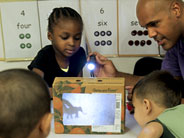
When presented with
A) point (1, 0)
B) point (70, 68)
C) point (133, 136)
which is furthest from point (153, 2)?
point (1, 0)

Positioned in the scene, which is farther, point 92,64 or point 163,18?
point 92,64

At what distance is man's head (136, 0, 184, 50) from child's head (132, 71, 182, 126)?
249 mm

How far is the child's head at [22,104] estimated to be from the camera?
61cm

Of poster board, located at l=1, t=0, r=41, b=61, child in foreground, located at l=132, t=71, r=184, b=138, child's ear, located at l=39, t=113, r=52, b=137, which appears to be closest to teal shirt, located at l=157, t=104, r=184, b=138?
child in foreground, located at l=132, t=71, r=184, b=138

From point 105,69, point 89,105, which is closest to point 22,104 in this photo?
point 89,105

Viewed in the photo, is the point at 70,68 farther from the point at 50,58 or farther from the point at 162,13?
the point at 162,13

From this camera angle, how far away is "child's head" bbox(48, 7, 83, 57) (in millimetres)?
1416

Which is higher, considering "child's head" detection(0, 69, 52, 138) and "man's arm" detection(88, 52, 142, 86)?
"child's head" detection(0, 69, 52, 138)

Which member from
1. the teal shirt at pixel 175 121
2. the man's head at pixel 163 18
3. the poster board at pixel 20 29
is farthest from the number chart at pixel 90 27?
the teal shirt at pixel 175 121

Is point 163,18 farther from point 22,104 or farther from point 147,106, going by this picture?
point 22,104

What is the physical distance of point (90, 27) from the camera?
5.90 ft

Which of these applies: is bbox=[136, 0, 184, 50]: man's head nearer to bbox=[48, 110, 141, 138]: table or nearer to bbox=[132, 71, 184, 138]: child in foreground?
bbox=[132, 71, 184, 138]: child in foreground

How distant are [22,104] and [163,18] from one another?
810 millimetres

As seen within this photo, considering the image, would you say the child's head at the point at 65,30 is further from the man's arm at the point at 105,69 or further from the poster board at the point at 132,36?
the poster board at the point at 132,36
